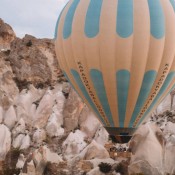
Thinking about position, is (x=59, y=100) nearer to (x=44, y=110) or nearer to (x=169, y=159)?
(x=44, y=110)

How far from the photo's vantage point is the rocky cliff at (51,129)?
28.0 meters

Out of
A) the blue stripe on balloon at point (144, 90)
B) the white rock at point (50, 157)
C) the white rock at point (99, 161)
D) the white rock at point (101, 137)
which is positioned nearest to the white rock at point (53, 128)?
the white rock at point (101, 137)

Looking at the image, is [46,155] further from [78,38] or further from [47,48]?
[47,48]

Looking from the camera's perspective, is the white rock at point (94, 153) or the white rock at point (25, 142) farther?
the white rock at point (25, 142)

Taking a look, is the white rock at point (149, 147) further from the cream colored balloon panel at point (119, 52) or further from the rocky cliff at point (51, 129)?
the cream colored balloon panel at point (119, 52)

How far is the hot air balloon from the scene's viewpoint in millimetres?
15617

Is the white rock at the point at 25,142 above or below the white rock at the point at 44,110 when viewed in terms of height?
below

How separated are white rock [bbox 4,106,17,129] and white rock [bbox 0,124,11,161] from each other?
140 centimetres

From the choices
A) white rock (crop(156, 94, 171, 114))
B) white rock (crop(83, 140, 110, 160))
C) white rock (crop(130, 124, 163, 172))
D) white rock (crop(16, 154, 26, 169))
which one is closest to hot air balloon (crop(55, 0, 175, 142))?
white rock (crop(130, 124, 163, 172))

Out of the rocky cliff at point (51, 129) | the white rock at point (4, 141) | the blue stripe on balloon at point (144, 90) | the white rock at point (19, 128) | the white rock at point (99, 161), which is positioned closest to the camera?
the blue stripe on balloon at point (144, 90)

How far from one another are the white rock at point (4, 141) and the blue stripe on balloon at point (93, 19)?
20.5 m

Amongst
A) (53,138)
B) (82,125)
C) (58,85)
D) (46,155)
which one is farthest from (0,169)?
(58,85)

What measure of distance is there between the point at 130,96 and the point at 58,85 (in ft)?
89.6

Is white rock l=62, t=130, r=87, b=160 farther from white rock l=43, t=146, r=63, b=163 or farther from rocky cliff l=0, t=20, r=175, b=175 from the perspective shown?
white rock l=43, t=146, r=63, b=163
